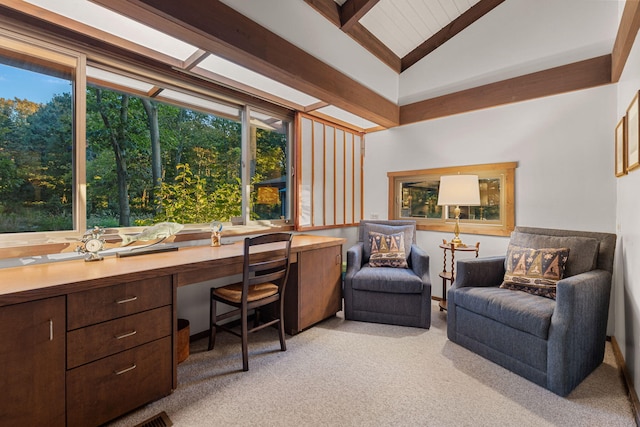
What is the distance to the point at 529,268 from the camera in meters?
2.23

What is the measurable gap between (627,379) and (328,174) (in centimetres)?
314

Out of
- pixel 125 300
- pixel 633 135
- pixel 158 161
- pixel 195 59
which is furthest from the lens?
pixel 158 161

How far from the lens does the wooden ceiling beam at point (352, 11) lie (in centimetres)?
253

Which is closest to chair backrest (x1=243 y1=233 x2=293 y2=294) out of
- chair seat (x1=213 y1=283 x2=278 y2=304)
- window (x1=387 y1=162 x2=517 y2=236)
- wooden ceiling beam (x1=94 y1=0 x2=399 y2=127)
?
chair seat (x1=213 y1=283 x2=278 y2=304)

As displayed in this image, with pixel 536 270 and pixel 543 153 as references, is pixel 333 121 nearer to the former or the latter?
pixel 543 153

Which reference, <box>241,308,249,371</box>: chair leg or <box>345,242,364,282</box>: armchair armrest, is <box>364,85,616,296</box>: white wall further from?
<box>241,308,249,371</box>: chair leg

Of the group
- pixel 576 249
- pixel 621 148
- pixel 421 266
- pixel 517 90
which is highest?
pixel 517 90

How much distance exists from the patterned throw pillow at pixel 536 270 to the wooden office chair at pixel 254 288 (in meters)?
1.78

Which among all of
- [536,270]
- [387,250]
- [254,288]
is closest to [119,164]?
[254,288]

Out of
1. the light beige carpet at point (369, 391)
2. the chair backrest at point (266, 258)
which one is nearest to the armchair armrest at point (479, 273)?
the light beige carpet at point (369, 391)

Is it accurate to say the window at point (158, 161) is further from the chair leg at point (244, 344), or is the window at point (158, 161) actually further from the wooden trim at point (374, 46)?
the wooden trim at point (374, 46)

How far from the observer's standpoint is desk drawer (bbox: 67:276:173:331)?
4.51ft

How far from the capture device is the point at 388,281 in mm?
2709

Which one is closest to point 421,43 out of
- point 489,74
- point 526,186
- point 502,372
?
point 489,74
